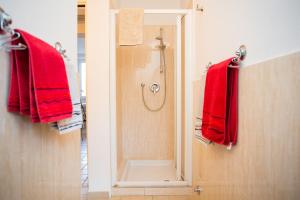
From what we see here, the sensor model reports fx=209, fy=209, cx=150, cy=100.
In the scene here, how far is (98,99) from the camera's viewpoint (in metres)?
2.04

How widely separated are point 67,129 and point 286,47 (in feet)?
3.02

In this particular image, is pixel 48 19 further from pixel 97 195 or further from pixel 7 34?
pixel 97 195

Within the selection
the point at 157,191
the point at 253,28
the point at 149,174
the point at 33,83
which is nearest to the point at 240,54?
the point at 253,28

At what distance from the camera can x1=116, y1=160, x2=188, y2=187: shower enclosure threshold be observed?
2.15 meters

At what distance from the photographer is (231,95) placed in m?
1.01

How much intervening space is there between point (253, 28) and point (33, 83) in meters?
0.88

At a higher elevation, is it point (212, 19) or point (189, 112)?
point (212, 19)

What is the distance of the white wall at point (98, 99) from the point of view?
2010 millimetres

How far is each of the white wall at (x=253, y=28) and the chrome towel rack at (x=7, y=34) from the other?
834mm

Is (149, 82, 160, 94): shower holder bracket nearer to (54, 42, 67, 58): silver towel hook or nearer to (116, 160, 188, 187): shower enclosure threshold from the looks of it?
(116, 160, 188, 187): shower enclosure threshold

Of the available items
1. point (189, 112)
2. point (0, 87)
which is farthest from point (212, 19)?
point (0, 87)

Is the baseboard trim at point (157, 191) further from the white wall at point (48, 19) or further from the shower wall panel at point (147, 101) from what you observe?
the white wall at point (48, 19)

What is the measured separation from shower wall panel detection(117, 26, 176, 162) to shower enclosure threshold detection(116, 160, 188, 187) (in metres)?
0.09

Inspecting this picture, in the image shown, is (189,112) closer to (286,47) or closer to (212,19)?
(212,19)
